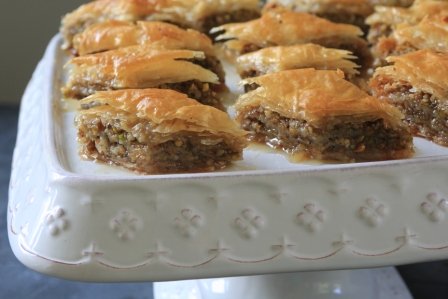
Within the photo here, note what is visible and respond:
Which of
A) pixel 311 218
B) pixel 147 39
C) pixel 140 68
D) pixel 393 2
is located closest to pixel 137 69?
pixel 140 68

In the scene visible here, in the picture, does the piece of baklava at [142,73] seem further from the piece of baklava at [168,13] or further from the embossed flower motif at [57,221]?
the embossed flower motif at [57,221]

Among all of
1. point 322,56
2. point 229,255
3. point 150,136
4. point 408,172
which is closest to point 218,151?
point 150,136

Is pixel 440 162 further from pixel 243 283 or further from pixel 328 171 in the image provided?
pixel 243 283

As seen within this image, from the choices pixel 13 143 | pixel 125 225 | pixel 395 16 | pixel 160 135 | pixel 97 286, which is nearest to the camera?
pixel 125 225

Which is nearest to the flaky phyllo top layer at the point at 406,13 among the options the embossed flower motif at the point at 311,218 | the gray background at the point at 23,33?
the embossed flower motif at the point at 311,218

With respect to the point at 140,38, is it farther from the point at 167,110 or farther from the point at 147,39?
the point at 167,110

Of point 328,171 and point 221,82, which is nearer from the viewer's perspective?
point 328,171
